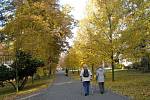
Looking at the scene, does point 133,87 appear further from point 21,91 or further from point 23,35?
point 21,91

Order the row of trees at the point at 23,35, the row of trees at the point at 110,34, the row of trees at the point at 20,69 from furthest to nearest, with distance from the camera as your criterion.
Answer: the row of trees at the point at 20,69 → the row of trees at the point at 110,34 → the row of trees at the point at 23,35

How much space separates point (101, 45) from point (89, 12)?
4.04m

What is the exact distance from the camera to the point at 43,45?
31.5 m

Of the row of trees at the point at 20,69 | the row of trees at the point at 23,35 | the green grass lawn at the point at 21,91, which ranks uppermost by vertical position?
the row of trees at the point at 23,35

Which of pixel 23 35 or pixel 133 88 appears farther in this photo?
pixel 23 35

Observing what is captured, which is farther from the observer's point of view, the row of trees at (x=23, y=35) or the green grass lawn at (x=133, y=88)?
the row of trees at (x=23, y=35)

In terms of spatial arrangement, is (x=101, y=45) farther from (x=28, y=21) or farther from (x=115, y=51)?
(x=28, y=21)

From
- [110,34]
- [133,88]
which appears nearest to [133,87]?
[133,88]

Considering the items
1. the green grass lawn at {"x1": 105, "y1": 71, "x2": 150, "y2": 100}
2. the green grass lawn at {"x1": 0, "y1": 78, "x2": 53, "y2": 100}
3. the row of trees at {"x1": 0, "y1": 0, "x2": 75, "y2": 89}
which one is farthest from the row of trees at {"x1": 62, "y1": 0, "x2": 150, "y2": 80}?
the green grass lawn at {"x1": 0, "y1": 78, "x2": 53, "y2": 100}

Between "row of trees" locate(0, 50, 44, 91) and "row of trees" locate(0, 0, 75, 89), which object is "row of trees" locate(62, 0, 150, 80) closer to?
"row of trees" locate(0, 0, 75, 89)

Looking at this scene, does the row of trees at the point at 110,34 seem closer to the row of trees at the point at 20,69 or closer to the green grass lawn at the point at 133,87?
the green grass lawn at the point at 133,87

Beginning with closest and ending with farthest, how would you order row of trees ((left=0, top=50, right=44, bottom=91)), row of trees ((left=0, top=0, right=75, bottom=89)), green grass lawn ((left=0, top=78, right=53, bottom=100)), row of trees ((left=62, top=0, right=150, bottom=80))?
1. green grass lawn ((left=0, top=78, right=53, bottom=100))
2. row of trees ((left=0, top=0, right=75, bottom=89))
3. row of trees ((left=62, top=0, right=150, bottom=80))
4. row of trees ((left=0, top=50, right=44, bottom=91))

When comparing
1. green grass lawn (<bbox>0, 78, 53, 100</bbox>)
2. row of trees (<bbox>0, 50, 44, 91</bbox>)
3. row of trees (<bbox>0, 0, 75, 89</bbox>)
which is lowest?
green grass lawn (<bbox>0, 78, 53, 100</bbox>)

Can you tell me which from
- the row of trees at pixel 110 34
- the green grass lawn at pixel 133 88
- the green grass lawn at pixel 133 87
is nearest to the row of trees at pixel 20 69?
the row of trees at pixel 110 34
